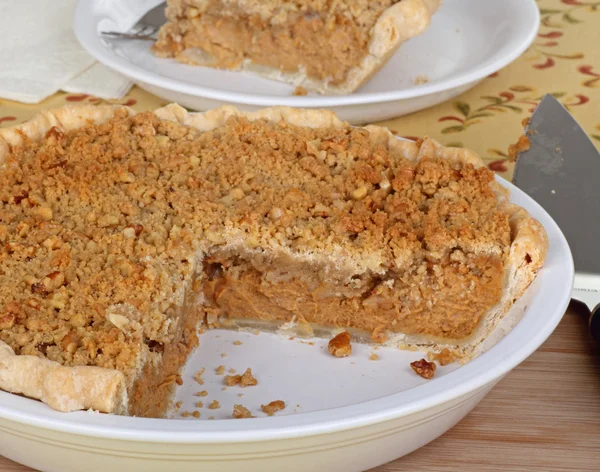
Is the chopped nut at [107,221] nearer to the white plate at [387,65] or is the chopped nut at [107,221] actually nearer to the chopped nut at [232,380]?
the chopped nut at [232,380]

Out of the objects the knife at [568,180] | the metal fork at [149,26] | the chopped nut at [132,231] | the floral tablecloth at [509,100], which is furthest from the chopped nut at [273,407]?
the metal fork at [149,26]

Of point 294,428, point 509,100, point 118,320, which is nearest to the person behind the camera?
point 294,428

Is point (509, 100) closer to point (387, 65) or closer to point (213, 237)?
point (387, 65)

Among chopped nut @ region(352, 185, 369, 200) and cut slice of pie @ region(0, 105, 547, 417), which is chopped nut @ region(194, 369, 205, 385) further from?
chopped nut @ region(352, 185, 369, 200)

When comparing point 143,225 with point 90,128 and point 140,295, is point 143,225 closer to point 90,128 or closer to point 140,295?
point 140,295

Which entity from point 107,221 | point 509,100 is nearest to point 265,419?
point 107,221

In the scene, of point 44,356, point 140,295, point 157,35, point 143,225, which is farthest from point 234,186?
point 157,35
